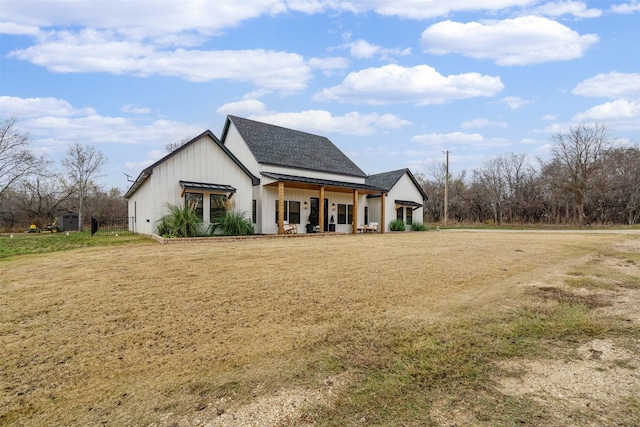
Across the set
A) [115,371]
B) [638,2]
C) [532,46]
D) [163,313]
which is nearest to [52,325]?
Answer: [163,313]

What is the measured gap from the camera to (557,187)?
30.4 m

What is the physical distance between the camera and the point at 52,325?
11.5ft

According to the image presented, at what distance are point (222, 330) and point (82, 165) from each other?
126ft

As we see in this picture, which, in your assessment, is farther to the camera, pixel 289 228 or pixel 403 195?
pixel 403 195

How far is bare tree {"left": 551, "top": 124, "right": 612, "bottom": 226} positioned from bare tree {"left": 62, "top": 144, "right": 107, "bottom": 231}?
1857 inches

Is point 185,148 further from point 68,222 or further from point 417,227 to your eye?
point 417,227

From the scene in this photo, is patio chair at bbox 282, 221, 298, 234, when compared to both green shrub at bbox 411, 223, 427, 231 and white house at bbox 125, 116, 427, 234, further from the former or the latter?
green shrub at bbox 411, 223, 427, 231

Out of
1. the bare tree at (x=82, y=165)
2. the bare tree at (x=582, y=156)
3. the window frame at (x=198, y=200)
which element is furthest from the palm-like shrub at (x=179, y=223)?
the bare tree at (x=582, y=156)

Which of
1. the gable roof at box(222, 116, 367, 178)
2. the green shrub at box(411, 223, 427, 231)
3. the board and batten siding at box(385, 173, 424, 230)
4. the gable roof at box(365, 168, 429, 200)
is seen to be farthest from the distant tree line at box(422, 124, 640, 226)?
the gable roof at box(222, 116, 367, 178)

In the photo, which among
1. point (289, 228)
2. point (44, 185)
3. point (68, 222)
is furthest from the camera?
point (44, 185)

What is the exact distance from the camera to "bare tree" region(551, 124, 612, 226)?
93.0ft

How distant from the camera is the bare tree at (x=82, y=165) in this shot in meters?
32.4

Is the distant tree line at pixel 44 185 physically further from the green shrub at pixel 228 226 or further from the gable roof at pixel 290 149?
the green shrub at pixel 228 226

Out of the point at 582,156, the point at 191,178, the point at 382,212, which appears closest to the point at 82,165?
the point at 191,178
